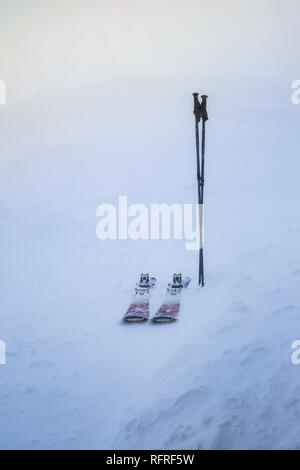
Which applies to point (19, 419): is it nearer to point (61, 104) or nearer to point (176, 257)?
point (176, 257)

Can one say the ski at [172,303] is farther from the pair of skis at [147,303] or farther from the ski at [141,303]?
the ski at [141,303]

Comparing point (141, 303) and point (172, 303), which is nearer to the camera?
point (172, 303)

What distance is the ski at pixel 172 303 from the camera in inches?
270

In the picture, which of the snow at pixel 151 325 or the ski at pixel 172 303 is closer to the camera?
the snow at pixel 151 325

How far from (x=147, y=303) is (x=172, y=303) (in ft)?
1.93

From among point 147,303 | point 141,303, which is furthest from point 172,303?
point 141,303

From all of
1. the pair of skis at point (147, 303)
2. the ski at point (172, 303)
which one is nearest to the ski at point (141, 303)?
the pair of skis at point (147, 303)

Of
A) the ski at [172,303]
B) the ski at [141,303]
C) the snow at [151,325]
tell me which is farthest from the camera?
the ski at [141,303]

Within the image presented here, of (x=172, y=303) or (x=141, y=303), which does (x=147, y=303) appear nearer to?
(x=141, y=303)

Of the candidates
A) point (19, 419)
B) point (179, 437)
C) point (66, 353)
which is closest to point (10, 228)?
point (66, 353)

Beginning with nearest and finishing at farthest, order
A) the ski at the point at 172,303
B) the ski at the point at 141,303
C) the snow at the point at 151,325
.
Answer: the snow at the point at 151,325, the ski at the point at 172,303, the ski at the point at 141,303

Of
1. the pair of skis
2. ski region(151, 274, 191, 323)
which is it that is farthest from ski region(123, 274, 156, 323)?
ski region(151, 274, 191, 323)

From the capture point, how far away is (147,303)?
310 inches

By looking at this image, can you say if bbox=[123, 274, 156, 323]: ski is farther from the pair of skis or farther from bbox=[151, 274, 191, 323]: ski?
bbox=[151, 274, 191, 323]: ski
